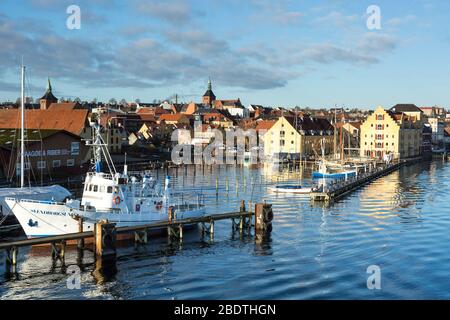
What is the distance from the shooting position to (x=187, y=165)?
111312 millimetres

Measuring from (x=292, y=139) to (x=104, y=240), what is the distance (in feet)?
320

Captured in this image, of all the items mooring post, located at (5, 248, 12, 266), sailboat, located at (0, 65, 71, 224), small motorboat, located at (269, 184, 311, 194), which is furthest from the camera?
small motorboat, located at (269, 184, 311, 194)

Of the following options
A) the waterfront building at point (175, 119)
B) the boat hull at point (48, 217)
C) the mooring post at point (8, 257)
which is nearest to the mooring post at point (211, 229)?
the boat hull at point (48, 217)

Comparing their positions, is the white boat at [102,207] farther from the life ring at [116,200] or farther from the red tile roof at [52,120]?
the red tile roof at [52,120]

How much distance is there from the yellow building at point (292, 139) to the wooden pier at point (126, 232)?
80664 millimetres

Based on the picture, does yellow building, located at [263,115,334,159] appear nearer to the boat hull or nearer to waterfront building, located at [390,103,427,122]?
waterfront building, located at [390,103,427,122]

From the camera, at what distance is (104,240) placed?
37.0 meters

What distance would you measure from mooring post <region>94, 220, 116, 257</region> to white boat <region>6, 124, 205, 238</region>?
14.8 ft

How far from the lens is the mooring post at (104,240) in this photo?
3684 centimetres

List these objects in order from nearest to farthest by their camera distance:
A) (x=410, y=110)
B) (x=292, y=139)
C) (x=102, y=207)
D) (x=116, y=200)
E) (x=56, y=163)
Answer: (x=102, y=207) < (x=116, y=200) < (x=56, y=163) < (x=292, y=139) < (x=410, y=110)

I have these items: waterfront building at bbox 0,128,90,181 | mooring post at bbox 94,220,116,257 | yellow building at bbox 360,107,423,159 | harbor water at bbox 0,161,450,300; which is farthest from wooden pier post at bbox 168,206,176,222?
yellow building at bbox 360,107,423,159

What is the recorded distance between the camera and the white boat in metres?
40.3

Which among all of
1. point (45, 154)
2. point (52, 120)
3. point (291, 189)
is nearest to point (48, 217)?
point (45, 154)

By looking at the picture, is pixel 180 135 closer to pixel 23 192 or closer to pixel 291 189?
pixel 291 189
